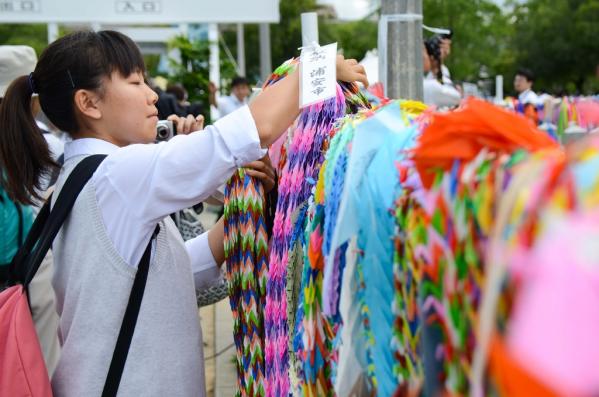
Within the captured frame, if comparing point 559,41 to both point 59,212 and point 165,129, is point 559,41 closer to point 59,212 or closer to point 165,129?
point 165,129

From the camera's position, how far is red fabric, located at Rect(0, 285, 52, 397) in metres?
1.78

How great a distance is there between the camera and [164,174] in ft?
5.58

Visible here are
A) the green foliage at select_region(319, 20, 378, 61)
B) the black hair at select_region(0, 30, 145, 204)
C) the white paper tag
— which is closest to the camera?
the white paper tag

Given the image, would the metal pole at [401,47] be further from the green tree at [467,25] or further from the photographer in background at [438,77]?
the green tree at [467,25]

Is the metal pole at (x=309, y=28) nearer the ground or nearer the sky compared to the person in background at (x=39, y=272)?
nearer the sky

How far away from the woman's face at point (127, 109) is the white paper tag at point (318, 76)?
0.49 metres

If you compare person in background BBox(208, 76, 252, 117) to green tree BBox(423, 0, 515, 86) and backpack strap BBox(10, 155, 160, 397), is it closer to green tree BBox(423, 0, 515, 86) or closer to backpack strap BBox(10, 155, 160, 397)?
backpack strap BBox(10, 155, 160, 397)

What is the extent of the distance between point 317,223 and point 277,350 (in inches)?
18.4

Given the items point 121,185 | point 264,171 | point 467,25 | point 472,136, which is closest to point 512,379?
point 472,136

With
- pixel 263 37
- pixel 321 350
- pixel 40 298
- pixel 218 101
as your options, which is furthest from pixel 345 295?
pixel 263 37

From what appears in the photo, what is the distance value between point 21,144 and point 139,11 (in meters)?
11.3

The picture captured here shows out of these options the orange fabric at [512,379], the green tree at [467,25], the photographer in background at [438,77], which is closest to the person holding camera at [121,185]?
the orange fabric at [512,379]

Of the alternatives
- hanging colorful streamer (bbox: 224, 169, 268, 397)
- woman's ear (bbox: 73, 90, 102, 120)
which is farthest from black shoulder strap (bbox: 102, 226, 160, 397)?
woman's ear (bbox: 73, 90, 102, 120)

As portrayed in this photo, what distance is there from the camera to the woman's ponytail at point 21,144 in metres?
2.00
